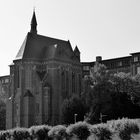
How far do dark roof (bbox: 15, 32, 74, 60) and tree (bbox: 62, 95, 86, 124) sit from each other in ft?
45.3

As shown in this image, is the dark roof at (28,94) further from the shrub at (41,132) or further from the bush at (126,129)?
the bush at (126,129)

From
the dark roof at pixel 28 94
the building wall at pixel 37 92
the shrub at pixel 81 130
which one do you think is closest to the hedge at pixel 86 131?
the shrub at pixel 81 130

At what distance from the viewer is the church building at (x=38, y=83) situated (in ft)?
335

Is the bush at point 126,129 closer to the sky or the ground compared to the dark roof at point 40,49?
closer to the ground

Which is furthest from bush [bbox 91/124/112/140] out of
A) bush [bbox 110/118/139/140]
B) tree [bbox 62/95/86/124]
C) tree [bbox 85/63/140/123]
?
tree [bbox 62/95/86/124]

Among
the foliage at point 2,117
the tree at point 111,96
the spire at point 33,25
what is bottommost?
the foliage at point 2,117

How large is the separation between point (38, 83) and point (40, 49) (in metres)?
11.1

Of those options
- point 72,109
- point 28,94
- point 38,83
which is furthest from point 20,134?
point 38,83

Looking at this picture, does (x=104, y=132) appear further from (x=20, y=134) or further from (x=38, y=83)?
(x=38, y=83)

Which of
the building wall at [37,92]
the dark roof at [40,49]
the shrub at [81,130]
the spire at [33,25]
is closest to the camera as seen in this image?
the shrub at [81,130]

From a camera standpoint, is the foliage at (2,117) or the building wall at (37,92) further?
the foliage at (2,117)

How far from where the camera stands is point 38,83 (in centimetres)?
10381

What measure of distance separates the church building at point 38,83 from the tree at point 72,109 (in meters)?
5.52

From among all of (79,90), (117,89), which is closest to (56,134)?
(117,89)
